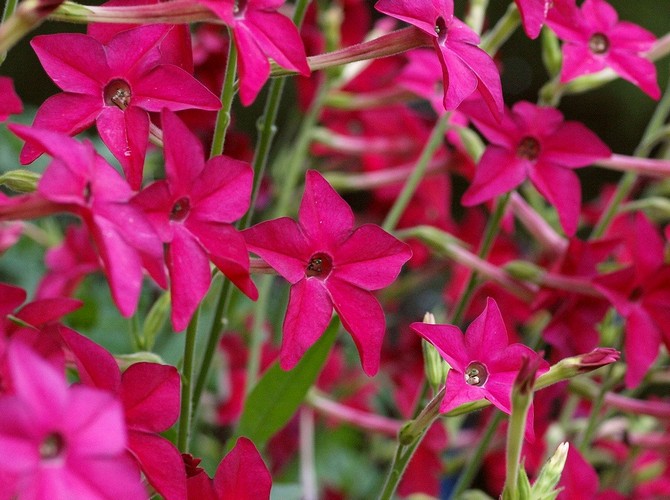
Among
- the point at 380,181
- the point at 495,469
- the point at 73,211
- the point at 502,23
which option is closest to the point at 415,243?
the point at 380,181

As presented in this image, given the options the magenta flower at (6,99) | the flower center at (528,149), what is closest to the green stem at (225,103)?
the magenta flower at (6,99)

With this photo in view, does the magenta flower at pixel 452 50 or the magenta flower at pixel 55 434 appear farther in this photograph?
the magenta flower at pixel 452 50

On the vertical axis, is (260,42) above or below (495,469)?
above

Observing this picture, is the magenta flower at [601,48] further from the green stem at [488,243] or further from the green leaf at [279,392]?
the green leaf at [279,392]

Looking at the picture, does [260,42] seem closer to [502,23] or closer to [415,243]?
[502,23]

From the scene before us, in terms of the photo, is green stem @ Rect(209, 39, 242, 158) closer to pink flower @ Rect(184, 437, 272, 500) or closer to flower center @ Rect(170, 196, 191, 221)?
flower center @ Rect(170, 196, 191, 221)

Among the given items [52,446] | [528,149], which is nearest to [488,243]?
[528,149]

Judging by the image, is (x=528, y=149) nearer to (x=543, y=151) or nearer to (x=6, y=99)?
(x=543, y=151)
